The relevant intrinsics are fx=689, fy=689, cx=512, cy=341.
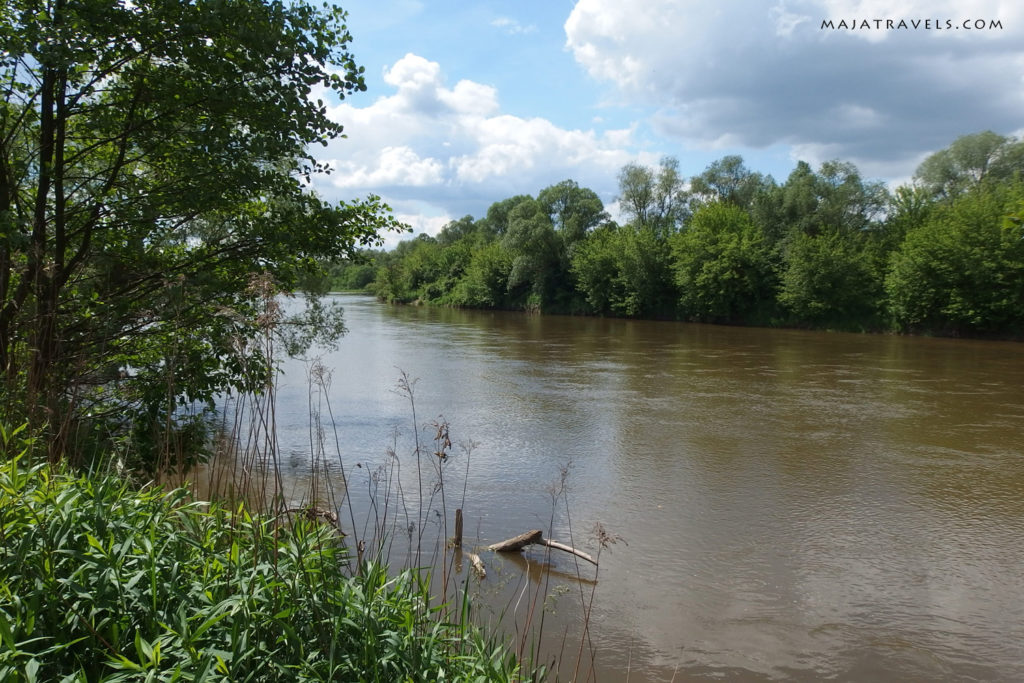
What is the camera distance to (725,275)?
43844 millimetres

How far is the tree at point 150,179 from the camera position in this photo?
6094mm

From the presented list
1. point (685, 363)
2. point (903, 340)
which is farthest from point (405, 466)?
point (903, 340)

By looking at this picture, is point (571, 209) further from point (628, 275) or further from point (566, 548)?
point (566, 548)

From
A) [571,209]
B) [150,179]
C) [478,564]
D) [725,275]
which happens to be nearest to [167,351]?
[150,179]

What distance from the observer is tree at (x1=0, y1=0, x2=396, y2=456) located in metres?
6.09

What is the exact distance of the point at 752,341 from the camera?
112ft

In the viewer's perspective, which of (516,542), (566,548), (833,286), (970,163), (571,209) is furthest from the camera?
(571,209)

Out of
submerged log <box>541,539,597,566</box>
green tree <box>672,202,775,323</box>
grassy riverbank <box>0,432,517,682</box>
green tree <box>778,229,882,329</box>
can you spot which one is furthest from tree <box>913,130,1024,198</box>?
grassy riverbank <box>0,432,517,682</box>

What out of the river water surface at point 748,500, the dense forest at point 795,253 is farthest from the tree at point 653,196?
the river water surface at point 748,500

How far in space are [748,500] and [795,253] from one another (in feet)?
117

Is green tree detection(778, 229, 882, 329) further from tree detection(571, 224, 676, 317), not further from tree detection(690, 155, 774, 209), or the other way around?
tree detection(690, 155, 774, 209)

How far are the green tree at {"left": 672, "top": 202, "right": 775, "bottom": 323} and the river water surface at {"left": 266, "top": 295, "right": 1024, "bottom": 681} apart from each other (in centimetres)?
2183

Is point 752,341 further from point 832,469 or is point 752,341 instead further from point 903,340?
point 832,469

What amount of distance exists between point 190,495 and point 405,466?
20.9 feet
